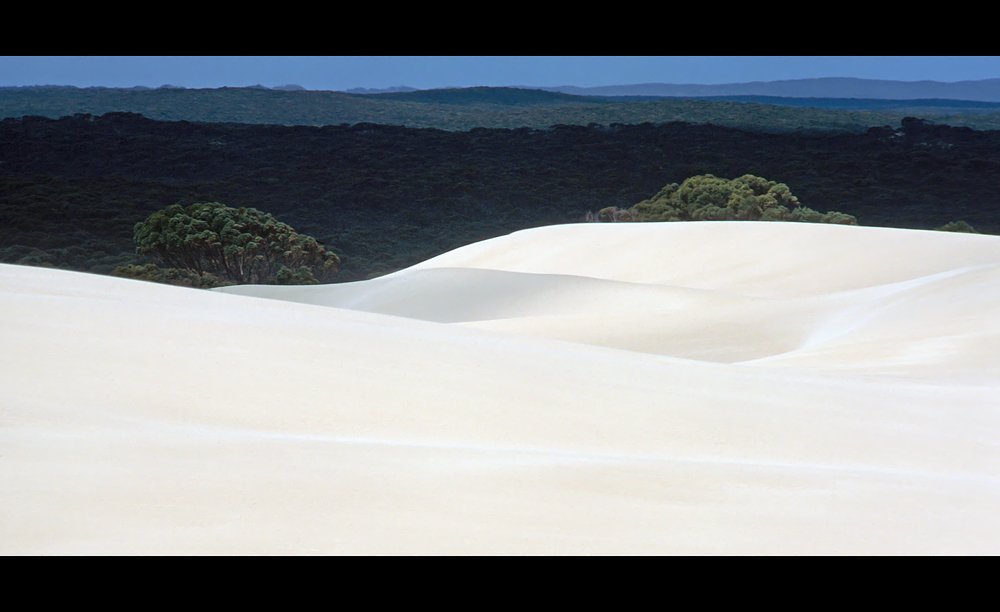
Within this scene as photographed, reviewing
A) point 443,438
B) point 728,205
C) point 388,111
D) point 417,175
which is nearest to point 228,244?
point 728,205

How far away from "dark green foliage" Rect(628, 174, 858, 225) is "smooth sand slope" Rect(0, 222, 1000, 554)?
85.7 ft

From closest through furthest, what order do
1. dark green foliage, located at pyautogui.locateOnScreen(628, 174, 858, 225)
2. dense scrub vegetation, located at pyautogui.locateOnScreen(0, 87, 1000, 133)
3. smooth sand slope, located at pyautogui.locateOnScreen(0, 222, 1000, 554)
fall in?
smooth sand slope, located at pyautogui.locateOnScreen(0, 222, 1000, 554), dark green foliage, located at pyautogui.locateOnScreen(628, 174, 858, 225), dense scrub vegetation, located at pyautogui.locateOnScreen(0, 87, 1000, 133)

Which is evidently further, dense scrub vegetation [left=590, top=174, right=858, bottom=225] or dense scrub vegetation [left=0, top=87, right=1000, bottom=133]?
dense scrub vegetation [left=0, top=87, right=1000, bottom=133]

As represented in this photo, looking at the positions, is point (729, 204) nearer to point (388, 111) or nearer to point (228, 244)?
point (228, 244)

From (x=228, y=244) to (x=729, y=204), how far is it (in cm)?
1917

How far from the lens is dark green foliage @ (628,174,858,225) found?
3381 centimetres

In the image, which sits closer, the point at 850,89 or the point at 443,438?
the point at 443,438

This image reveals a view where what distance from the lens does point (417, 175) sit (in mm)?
58906

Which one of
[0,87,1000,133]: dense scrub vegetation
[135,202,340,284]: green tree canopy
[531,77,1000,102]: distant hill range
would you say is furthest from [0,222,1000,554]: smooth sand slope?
[531,77,1000,102]: distant hill range

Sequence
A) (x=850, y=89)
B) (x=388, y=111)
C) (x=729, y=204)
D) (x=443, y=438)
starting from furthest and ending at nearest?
(x=850, y=89) → (x=388, y=111) → (x=729, y=204) → (x=443, y=438)

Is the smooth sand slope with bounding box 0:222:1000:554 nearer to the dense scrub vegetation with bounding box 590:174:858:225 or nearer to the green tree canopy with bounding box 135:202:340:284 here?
the dense scrub vegetation with bounding box 590:174:858:225

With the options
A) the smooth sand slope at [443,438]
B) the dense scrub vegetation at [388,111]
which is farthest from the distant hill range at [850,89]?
the smooth sand slope at [443,438]

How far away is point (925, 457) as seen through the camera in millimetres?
4363

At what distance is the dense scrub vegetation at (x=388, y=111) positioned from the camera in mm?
73375
